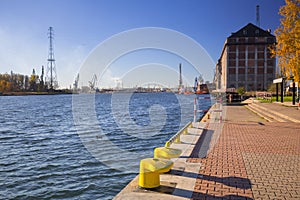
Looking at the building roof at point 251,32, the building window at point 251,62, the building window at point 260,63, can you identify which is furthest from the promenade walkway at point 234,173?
the building roof at point 251,32

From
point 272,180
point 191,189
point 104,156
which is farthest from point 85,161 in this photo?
point 272,180

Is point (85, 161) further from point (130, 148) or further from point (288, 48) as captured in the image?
point (288, 48)

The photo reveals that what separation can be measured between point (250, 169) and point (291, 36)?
15.3 metres

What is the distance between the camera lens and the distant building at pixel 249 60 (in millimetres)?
76188

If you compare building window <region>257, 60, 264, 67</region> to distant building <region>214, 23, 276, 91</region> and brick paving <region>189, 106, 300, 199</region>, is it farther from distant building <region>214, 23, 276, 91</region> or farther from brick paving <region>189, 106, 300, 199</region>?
brick paving <region>189, 106, 300, 199</region>

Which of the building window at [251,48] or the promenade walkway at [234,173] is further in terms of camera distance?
the building window at [251,48]

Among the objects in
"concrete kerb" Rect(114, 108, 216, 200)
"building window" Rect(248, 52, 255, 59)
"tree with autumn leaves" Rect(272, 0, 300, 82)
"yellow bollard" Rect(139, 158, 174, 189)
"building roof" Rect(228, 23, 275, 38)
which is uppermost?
"building roof" Rect(228, 23, 275, 38)

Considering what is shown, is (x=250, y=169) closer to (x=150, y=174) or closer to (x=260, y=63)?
(x=150, y=174)

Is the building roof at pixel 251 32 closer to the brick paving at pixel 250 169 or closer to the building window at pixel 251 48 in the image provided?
the building window at pixel 251 48

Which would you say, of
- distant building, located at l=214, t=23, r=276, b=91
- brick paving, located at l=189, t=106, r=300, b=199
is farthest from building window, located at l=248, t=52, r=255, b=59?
brick paving, located at l=189, t=106, r=300, b=199

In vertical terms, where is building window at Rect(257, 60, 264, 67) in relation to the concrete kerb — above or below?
above

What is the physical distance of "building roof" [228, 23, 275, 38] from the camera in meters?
77.7

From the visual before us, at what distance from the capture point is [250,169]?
595 centimetres

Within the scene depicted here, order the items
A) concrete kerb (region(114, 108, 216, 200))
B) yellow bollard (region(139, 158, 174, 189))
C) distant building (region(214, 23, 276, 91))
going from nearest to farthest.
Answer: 1. concrete kerb (region(114, 108, 216, 200))
2. yellow bollard (region(139, 158, 174, 189))
3. distant building (region(214, 23, 276, 91))
